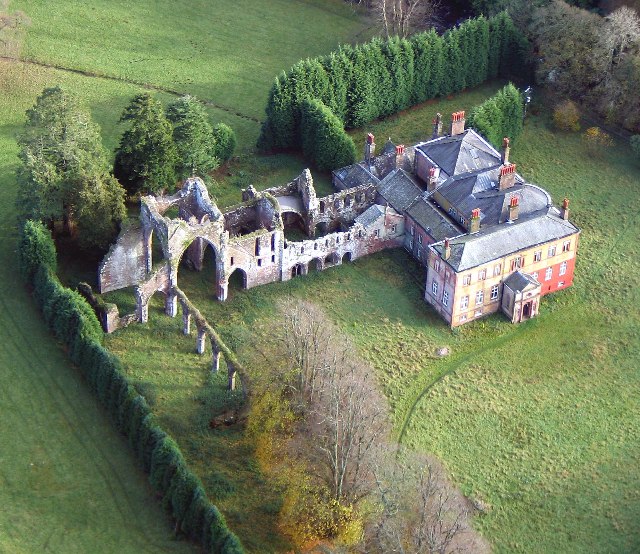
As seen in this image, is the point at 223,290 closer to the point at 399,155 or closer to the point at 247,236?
the point at 247,236

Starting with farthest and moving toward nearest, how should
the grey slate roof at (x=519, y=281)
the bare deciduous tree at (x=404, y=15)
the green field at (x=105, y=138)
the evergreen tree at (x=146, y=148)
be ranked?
the bare deciduous tree at (x=404, y=15) < the evergreen tree at (x=146, y=148) < the grey slate roof at (x=519, y=281) < the green field at (x=105, y=138)

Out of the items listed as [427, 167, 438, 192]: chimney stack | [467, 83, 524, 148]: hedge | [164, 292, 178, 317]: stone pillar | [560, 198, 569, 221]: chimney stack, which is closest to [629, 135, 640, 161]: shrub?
[467, 83, 524, 148]: hedge

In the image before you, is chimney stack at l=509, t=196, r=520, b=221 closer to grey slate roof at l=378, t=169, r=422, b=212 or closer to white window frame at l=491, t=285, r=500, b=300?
white window frame at l=491, t=285, r=500, b=300

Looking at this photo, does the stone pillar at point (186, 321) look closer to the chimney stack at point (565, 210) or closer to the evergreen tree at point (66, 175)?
the evergreen tree at point (66, 175)

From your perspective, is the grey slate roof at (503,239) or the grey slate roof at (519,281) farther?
the grey slate roof at (519,281)

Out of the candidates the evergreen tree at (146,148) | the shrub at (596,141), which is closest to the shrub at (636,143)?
the shrub at (596,141)

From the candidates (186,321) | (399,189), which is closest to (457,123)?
(399,189)

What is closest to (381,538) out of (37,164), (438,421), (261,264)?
(438,421)
